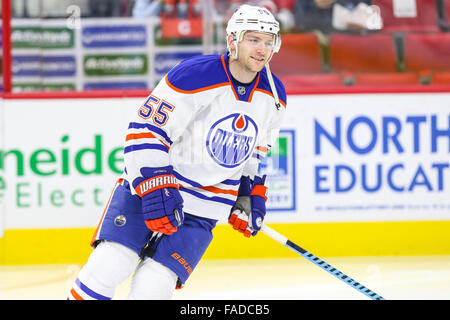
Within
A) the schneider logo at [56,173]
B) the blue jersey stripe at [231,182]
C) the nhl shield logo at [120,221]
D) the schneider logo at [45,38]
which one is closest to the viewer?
the nhl shield logo at [120,221]

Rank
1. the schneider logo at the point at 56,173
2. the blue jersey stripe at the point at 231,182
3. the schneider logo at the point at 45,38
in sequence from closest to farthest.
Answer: the blue jersey stripe at the point at 231,182, the schneider logo at the point at 56,173, the schneider logo at the point at 45,38

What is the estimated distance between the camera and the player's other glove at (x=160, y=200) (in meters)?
2.38

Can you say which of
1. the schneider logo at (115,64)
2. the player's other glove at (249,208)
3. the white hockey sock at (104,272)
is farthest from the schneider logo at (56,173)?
the white hockey sock at (104,272)

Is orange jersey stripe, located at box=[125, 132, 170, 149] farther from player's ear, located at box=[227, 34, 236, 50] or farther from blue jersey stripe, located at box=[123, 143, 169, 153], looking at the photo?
player's ear, located at box=[227, 34, 236, 50]

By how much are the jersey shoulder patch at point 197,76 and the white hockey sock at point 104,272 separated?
518 millimetres

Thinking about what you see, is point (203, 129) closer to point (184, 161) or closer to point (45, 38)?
point (184, 161)

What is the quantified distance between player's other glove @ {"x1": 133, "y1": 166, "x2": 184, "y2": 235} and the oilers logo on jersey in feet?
0.59

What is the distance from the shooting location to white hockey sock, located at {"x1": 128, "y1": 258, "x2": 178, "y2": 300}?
241 cm

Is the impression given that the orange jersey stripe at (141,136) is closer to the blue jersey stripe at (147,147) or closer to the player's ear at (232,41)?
the blue jersey stripe at (147,147)

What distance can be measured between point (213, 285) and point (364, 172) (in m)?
1.14

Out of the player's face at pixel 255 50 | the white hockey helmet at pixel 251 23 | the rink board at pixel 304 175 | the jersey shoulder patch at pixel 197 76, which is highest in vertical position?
the white hockey helmet at pixel 251 23

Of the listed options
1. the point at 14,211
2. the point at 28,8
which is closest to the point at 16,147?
the point at 14,211

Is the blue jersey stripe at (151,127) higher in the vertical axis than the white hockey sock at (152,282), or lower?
higher

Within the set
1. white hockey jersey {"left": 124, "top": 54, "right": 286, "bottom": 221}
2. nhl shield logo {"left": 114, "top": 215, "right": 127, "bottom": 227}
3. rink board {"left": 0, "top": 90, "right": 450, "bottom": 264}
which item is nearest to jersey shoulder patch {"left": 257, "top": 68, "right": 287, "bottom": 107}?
white hockey jersey {"left": 124, "top": 54, "right": 286, "bottom": 221}
